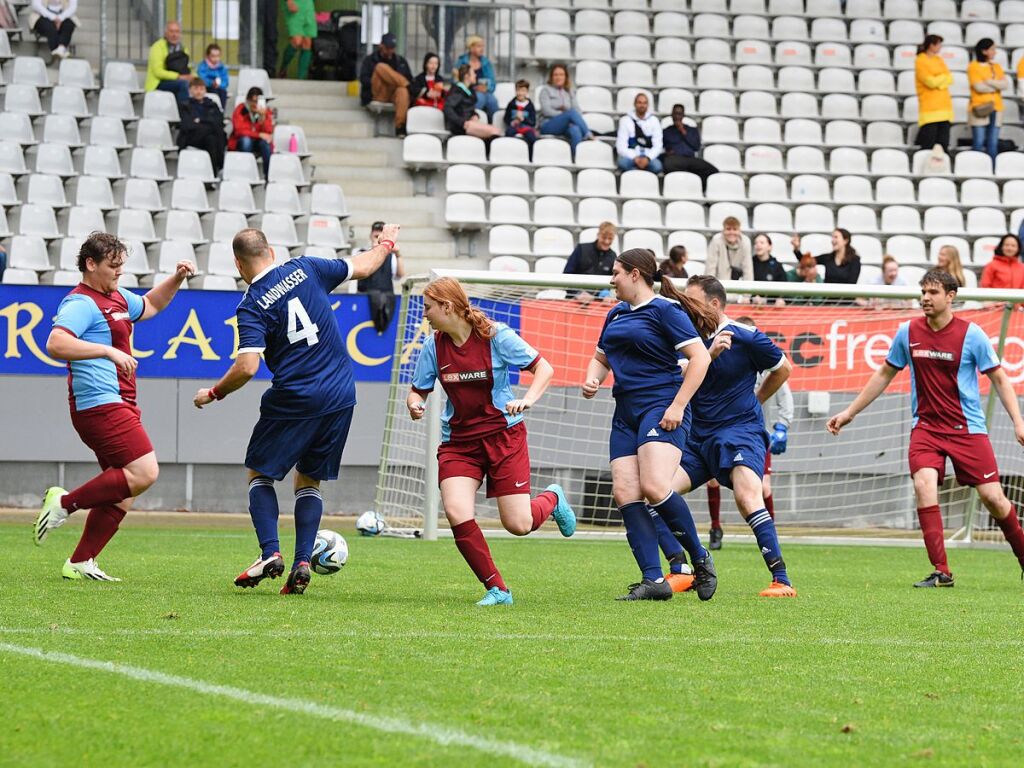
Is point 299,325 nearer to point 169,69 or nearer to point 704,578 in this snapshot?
point 704,578

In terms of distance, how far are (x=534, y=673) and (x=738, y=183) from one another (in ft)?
51.9

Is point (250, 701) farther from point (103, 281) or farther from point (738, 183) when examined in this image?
point (738, 183)

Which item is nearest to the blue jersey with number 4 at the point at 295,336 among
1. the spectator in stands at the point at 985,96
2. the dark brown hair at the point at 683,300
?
the dark brown hair at the point at 683,300

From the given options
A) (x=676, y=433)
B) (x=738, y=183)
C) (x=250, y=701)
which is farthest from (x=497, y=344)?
(x=738, y=183)

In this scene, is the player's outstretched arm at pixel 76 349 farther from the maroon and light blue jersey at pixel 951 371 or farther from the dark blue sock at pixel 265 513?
the maroon and light blue jersey at pixel 951 371

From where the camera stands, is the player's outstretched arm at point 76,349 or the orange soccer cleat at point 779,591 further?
the orange soccer cleat at point 779,591

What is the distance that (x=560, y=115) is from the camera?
20.6 metres

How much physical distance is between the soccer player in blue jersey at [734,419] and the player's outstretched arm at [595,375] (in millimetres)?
765

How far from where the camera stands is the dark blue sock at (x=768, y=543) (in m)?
9.22

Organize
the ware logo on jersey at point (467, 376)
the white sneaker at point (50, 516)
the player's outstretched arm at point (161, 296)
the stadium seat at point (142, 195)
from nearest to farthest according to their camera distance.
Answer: the ware logo on jersey at point (467, 376) → the white sneaker at point (50, 516) → the player's outstretched arm at point (161, 296) → the stadium seat at point (142, 195)

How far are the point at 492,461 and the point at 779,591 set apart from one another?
2.09 m

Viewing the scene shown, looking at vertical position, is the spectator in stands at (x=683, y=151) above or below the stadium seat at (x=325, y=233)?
above

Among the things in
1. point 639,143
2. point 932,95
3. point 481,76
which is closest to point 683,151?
point 639,143

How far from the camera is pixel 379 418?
1602 cm
